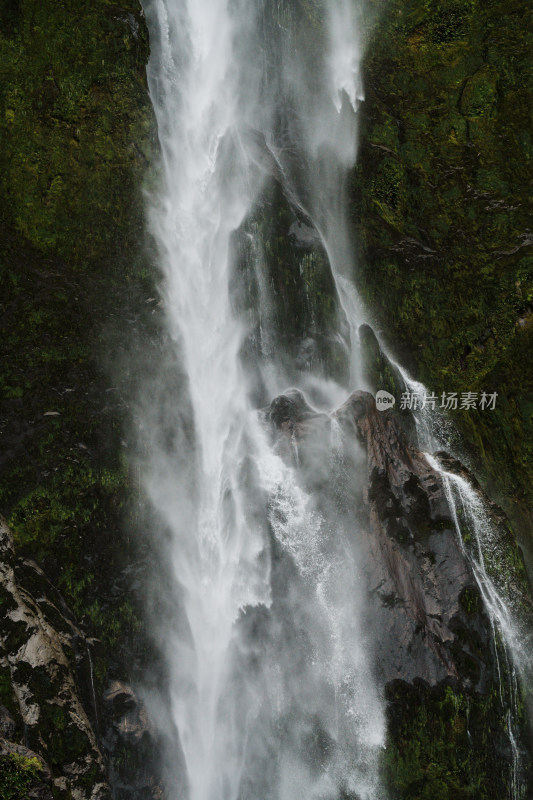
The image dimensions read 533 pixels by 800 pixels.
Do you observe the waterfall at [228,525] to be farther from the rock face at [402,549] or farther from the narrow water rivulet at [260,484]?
the rock face at [402,549]

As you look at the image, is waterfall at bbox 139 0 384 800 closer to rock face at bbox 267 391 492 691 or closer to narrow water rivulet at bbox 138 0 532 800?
narrow water rivulet at bbox 138 0 532 800

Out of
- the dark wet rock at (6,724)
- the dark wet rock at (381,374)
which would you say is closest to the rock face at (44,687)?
the dark wet rock at (6,724)

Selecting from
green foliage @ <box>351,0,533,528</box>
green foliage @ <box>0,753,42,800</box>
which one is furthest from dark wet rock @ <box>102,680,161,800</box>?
green foliage @ <box>351,0,533,528</box>

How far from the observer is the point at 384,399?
39.3 feet

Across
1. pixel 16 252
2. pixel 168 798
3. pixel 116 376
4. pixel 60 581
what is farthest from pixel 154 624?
pixel 16 252

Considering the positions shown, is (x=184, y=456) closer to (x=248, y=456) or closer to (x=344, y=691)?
(x=248, y=456)

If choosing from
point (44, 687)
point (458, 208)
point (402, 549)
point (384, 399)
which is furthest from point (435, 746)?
point (458, 208)

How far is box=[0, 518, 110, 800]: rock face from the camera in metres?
6.84

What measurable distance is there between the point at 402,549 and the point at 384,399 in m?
3.43

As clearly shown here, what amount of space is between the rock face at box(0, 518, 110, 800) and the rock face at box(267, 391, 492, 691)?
12.5 feet

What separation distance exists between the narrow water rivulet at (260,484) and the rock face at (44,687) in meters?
1.31

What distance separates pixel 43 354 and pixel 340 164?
7.89 metres

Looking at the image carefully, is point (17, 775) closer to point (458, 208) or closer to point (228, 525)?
point (228, 525)

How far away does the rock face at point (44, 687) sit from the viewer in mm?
6836
